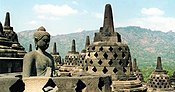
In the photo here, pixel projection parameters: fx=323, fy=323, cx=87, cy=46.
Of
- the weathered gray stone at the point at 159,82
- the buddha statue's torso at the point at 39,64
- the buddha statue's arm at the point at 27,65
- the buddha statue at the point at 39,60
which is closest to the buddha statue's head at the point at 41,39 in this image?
the buddha statue at the point at 39,60

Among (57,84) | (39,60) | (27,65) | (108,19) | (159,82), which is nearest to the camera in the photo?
(57,84)

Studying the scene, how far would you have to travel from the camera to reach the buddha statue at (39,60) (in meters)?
6.59

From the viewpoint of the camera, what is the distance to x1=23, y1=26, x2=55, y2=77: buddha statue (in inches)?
260

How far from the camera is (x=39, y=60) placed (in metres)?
6.70

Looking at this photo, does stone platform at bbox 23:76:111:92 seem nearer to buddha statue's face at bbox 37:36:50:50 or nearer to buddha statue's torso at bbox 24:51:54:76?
buddha statue's torso at bbox 24:51:54:76

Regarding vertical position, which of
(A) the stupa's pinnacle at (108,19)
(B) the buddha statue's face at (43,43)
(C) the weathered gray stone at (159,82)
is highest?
(A) the stupa's pinnacle at (108,19)

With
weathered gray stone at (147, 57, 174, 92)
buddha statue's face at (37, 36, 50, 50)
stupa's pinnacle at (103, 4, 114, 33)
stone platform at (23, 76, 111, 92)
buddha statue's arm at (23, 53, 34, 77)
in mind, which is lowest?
weathered gray stone at (147, 57, 174, 92)

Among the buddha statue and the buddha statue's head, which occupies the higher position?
the buddha statue's head

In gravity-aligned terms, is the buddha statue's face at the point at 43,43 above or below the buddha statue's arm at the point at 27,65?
above

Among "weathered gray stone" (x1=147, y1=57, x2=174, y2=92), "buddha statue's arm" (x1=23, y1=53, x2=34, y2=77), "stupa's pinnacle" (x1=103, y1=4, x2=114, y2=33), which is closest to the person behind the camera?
"buddha statue's arm" (x1=23, y1=53, x2=34, y2=77)

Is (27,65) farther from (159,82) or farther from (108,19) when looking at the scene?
(159,82)

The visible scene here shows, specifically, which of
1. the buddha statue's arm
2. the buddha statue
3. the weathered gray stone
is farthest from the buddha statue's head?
the weathered gray stone

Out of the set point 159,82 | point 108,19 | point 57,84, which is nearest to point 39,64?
point 57,84

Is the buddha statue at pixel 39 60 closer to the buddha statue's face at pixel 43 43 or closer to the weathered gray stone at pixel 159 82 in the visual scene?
the buddha statue's face at pixel 43 43
